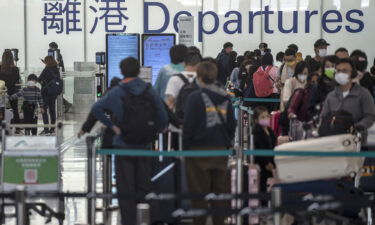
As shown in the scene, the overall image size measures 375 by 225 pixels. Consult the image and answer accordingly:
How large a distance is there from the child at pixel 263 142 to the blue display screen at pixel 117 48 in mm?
7228

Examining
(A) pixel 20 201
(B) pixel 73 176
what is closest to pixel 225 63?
(B) pixel 73 176

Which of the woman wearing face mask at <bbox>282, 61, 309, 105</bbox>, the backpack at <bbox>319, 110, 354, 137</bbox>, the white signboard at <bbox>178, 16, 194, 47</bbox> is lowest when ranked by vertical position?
the backpack at <bbox>319, 110, 354, 137</bbox>

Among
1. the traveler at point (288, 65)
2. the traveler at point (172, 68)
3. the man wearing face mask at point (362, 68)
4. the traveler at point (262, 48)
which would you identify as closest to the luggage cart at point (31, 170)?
the traveler at point (172, 68)

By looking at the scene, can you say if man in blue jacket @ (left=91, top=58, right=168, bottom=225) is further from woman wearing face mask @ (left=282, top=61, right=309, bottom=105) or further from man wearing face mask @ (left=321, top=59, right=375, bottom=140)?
woman wearing face mask @ (left=282, top=61, right=309, bottom=105)

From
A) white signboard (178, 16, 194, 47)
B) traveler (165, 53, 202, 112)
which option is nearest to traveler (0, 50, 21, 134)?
white signboard (178, 16, 194, 47)

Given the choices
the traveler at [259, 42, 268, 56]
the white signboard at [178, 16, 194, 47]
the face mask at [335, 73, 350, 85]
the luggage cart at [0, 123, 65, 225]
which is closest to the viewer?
the luggage cart at [0, 123, 65, 225]

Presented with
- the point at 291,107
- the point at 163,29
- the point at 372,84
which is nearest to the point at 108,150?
the point at 291,107

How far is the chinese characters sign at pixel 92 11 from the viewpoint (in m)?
27.8

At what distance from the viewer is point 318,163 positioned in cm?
821

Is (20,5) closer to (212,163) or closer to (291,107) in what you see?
(291,107)

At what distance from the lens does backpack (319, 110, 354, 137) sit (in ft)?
28.8

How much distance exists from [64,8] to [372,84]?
1812cm

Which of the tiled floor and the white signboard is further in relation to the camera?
the white signboard

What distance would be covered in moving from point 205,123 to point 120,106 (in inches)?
30.8
